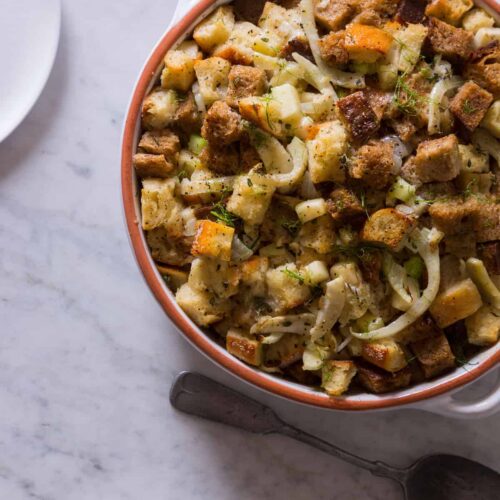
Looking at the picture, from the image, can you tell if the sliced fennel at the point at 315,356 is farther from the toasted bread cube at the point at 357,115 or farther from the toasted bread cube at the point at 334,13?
the toasted bread cube at the point at 334,13

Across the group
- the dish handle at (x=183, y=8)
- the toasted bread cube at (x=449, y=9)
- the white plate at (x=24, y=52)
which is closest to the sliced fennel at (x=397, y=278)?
the toasted bread cube at (x=449, y=9)

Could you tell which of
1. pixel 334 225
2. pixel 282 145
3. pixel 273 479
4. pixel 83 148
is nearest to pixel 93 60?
pixel 83 148

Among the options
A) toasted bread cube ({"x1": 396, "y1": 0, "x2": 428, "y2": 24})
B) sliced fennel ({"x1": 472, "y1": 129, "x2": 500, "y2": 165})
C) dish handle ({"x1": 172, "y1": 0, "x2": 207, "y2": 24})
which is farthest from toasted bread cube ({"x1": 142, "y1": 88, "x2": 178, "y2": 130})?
sliced fennel ({"x1": 472, "y1": 129, "x2": 500, "y2": 165})

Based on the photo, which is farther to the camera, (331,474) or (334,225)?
(331,474)

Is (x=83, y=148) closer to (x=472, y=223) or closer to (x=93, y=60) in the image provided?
(x=93, y=60)

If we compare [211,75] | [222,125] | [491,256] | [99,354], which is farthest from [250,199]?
[99,354]

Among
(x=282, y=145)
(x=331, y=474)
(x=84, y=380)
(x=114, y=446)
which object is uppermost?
(x=282, y=145)

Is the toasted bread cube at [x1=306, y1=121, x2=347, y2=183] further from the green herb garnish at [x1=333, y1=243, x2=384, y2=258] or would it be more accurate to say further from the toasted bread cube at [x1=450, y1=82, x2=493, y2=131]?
the toasted bread cube at [x1=450, y1=82, x2=493, y2=131]
